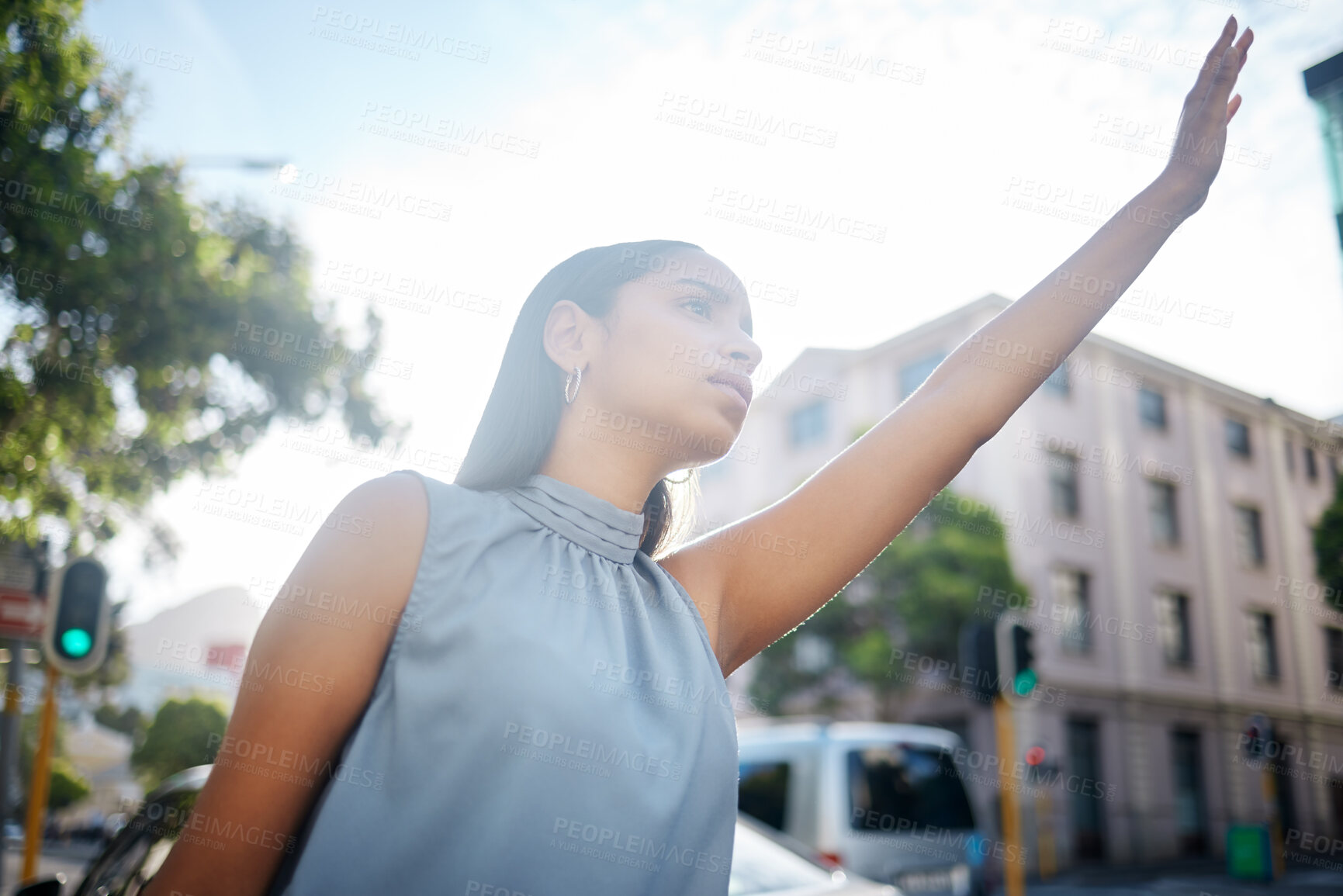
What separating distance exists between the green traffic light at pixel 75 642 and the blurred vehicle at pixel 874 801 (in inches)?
204

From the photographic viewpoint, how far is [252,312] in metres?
9.91

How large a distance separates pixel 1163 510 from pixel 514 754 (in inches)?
1178

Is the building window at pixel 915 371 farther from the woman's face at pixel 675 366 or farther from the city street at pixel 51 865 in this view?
the woman's face at pixel 675 366

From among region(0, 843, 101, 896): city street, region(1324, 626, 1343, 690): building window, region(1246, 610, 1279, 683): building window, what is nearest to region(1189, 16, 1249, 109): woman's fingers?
region(0, 843, 101, 896): city street

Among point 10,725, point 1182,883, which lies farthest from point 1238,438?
point 10,725

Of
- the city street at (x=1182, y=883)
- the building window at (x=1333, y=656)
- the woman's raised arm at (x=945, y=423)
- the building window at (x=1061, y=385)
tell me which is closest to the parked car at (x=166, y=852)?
the woman's raised arm at (x=945, y=423)

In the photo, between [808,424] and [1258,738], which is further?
[808,424]

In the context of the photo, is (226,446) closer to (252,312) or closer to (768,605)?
(252,312)

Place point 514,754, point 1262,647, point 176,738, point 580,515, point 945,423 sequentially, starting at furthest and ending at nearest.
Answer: point 176,738, point 1262,647, point 945,423, point 580,515, point 514,754

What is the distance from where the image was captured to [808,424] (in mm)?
29609

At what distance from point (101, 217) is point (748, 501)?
24.2 m

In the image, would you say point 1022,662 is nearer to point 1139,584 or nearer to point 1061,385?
point 1061,385

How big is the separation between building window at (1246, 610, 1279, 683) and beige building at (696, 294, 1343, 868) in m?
0.07

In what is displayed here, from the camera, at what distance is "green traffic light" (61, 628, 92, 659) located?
6137 mm
